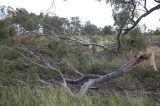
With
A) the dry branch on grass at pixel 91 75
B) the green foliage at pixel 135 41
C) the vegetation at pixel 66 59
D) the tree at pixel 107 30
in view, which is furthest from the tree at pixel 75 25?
the green foliage at pixel 135 41

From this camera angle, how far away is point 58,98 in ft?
22.3

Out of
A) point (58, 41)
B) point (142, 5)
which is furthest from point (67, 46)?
point (142, 5)

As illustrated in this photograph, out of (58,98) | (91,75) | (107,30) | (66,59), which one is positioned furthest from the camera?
(107,30)

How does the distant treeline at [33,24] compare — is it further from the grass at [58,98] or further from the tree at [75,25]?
the grass at [58,98]

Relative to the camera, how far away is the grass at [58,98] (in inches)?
262

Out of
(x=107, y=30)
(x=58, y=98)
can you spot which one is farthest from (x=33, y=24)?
(x=107, y=30)

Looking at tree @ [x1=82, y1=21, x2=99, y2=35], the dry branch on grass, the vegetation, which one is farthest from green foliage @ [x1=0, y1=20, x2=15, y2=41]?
tree @ [x1=82, y1=21, x2=99, y2=35]

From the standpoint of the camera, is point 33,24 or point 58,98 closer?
point 58,98

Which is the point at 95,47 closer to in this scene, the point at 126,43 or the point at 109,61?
the point at 109,61

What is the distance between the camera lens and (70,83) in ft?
26.6

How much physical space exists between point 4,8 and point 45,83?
1.67 meters

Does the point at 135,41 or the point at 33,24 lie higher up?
the point at 33,24

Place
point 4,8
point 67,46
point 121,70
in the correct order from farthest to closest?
point 67,46
point 4,8
point 121,70

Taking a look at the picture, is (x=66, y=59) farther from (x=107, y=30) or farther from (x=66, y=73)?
(x=107, y=30)
